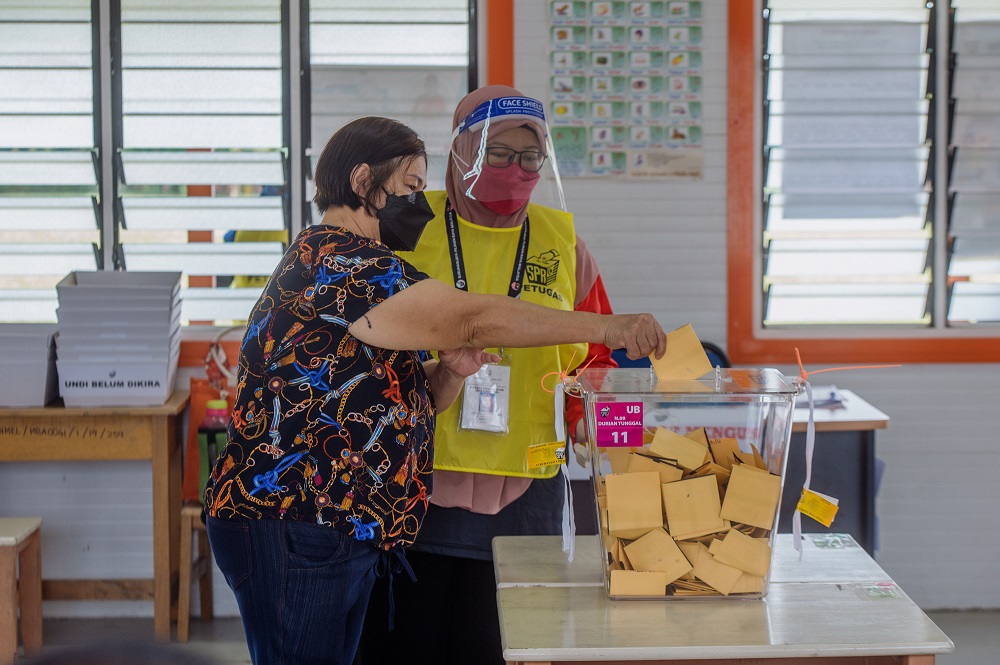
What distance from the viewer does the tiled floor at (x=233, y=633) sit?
11.0 ft

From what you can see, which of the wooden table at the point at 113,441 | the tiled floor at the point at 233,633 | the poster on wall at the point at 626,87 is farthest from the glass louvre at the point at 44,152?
the poster on wall at the point at 626,87

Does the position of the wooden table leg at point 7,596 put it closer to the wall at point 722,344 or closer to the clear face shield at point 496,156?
the wall at point 722,344

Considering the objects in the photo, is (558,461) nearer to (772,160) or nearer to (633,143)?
(633,143)

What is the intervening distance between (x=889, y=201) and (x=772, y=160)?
1.66 ft

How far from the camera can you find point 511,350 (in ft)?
6.91

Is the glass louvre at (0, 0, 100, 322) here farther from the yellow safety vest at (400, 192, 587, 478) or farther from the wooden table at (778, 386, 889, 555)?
the wooden table at (778, 386, 889, 555)

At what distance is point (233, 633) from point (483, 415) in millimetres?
2072

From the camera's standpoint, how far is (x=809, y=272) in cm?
387

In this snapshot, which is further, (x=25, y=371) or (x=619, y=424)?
(x=25, y=371)

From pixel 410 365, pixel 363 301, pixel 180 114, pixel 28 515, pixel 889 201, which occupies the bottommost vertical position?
pixel 28 515

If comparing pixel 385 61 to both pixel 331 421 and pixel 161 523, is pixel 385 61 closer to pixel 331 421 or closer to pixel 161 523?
pixel 161 523

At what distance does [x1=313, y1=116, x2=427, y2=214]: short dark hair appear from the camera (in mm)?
1705

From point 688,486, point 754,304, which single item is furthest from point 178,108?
point 688,486

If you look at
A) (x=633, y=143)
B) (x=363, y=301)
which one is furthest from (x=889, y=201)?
(x=363, y=301)
